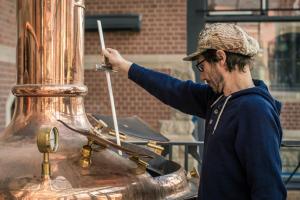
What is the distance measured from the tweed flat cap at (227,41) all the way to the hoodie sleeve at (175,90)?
0.43 m

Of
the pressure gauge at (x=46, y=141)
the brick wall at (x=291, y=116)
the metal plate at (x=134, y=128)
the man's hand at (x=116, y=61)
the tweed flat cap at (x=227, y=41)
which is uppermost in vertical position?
the tweed flat cap at (x=227, y=41)

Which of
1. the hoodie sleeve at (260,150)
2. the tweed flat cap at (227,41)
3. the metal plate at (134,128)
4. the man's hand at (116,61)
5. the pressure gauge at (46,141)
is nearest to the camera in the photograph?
the pressure gauge at (46,141)

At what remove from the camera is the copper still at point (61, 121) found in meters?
1.84

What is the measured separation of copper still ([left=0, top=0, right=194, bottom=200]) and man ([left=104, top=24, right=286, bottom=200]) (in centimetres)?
24

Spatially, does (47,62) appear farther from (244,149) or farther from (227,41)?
(244,149)

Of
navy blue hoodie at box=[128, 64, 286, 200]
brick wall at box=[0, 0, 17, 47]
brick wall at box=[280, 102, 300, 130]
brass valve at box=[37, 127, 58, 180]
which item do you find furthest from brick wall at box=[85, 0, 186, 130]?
brass valve at box=[37, 127, 58, 180]

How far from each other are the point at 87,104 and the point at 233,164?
23.7 ft

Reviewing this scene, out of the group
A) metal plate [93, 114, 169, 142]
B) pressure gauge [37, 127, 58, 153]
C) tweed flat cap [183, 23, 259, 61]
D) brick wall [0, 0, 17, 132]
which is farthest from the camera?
brick wall [0, 0, 17, 132]

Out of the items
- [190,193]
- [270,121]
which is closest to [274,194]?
[270,121]

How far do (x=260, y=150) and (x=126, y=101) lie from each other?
7029 mm

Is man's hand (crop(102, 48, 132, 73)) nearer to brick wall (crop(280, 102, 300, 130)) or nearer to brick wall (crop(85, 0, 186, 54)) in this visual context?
brick wall (crop(85, 0, 186, 54))

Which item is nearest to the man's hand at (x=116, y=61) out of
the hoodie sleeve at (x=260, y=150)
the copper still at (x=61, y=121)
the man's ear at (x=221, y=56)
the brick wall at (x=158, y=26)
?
the copper still at (x=61, y=121)

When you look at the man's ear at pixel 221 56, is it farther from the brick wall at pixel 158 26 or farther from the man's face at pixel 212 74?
the brick wall at pixel 158 26

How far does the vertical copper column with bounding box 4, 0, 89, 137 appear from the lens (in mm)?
2014
